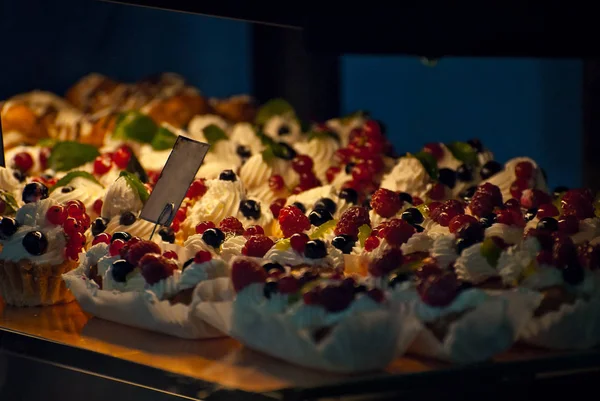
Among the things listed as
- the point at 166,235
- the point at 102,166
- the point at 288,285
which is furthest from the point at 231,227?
the point at 102,166

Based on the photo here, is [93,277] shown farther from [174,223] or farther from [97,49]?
[97,49]

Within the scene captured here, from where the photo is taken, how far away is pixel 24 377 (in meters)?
3.12

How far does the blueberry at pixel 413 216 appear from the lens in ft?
11.5

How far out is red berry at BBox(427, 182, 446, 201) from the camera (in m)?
4.11

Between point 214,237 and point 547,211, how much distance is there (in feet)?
3.45

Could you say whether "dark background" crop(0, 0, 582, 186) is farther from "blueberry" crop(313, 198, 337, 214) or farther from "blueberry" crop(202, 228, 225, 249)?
"blueberry" crop(202, 228, 225, 249)

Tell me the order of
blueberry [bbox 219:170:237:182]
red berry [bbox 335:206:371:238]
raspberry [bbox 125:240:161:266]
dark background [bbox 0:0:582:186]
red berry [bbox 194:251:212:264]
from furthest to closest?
dark background [bbox 0:0:582:186], blueberry [bbox 219:170:237:182], red berry [bbox 335:206:371:238], raspberry [bbox 125:240:161:266], red berry [bbox 194:251:212:264]

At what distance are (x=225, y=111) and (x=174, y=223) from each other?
2351 millimetres

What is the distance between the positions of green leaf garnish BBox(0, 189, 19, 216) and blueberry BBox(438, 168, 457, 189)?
1.61 meters

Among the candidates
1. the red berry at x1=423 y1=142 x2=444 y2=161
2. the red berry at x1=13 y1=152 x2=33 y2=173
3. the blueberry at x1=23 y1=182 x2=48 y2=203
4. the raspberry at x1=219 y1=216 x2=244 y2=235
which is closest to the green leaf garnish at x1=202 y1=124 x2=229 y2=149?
the red berry at x1=13 y1=152 x2=33 y2=173

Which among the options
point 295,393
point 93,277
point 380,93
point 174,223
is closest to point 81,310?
point 93,277

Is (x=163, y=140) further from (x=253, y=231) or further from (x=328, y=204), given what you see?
(x=253, y=231)

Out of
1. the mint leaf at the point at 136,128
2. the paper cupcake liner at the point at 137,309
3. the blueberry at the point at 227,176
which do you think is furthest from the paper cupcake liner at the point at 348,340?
the mint leaf at the point at 136,128

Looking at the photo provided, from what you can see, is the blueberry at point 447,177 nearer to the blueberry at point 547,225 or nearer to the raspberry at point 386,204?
the raspberry at point 386,204
